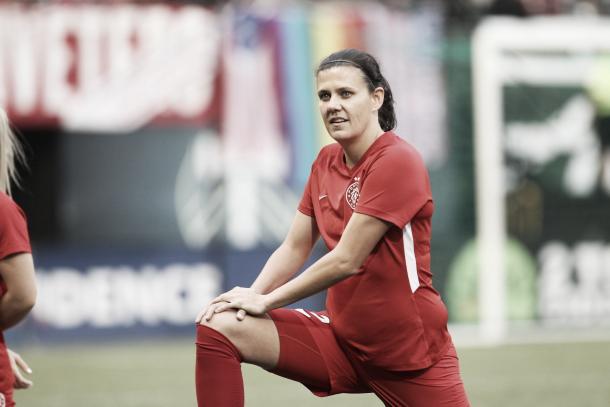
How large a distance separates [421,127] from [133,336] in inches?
155

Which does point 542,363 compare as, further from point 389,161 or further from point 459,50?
point 389,161

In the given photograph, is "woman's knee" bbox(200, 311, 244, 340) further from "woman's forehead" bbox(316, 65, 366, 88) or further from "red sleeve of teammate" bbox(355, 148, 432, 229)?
"woman's forehead" bbox(316, 65, 366, 88)

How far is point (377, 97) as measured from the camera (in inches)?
179

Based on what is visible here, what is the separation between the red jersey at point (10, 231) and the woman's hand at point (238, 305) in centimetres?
82

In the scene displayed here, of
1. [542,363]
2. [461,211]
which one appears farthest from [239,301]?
[461,211]

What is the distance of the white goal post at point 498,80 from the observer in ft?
42.1

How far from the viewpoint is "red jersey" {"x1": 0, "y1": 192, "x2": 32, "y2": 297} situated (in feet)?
12.3

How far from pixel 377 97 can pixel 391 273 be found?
27.8 inches

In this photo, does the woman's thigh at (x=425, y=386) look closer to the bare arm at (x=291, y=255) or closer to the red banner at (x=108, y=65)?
the bare arm at (x=291, y=255)

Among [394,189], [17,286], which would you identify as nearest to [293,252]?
[394,189]

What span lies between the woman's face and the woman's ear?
6 cm

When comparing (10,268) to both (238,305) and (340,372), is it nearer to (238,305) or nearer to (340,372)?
(238,305)

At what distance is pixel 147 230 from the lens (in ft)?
42.0

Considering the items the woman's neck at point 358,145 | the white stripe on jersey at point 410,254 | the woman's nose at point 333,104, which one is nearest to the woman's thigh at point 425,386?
the white stripe on jersey at point 410,254
